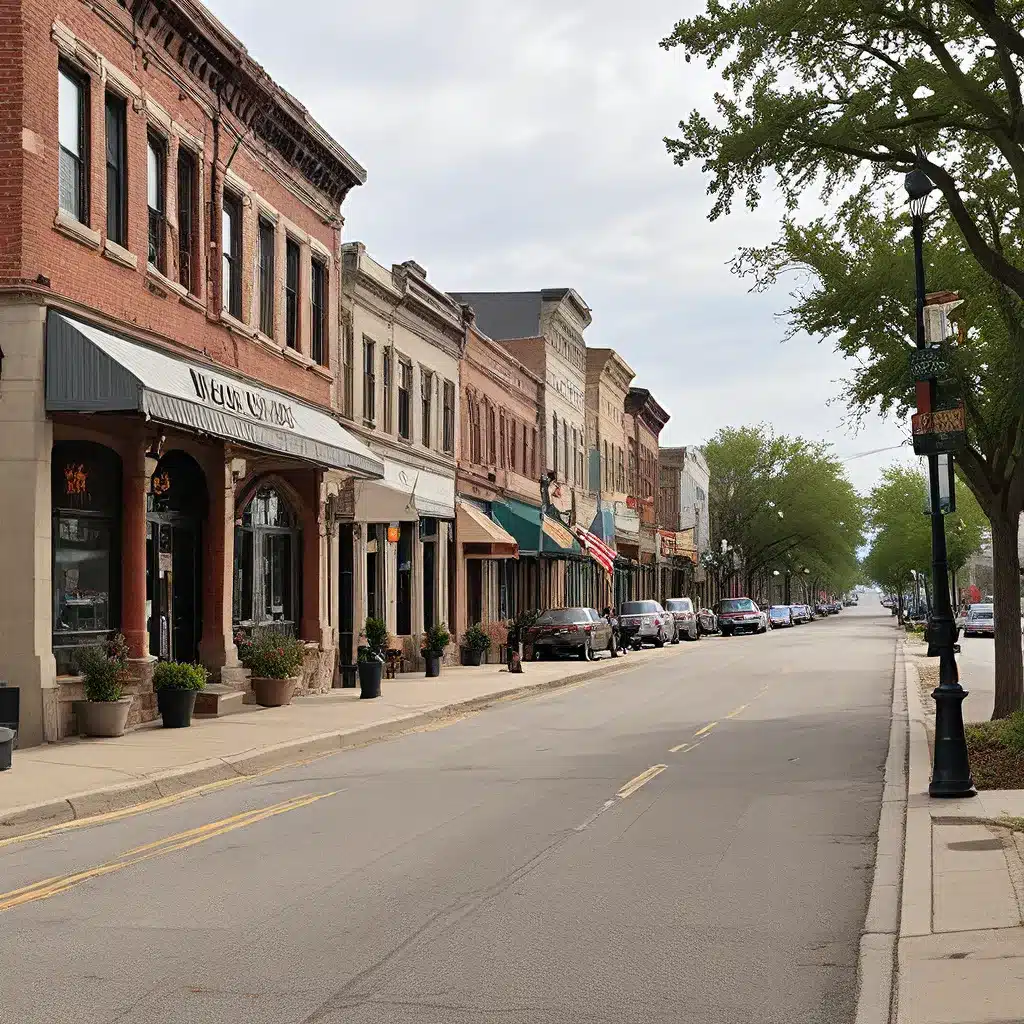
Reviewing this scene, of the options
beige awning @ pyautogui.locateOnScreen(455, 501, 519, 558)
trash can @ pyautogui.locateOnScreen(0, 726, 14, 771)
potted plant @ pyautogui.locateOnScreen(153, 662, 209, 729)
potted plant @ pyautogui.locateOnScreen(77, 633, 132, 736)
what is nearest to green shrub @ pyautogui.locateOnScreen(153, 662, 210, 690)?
potted plant @ pyautogui.locateOnScreen(153, 662, 209, 729)

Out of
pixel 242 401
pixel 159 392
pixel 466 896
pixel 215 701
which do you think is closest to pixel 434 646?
pixel 215 701

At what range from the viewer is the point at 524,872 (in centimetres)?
944

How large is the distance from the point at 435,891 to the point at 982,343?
14658 millimetres

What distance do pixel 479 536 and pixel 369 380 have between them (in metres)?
7.80

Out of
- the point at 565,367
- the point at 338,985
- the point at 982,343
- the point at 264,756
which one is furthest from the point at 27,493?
the point at 565,367

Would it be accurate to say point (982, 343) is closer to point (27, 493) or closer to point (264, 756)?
point (264, 756)

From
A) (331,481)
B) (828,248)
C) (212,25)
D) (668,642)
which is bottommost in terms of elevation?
(668,642)

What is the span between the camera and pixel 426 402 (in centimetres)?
3816

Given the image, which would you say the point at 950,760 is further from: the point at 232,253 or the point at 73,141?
the point at 232,253

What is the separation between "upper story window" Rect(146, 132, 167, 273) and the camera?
69.6ft

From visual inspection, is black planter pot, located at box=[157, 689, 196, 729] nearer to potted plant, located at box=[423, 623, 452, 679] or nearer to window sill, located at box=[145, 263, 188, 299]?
window sill, located at box=[145, 263, 188, 299]

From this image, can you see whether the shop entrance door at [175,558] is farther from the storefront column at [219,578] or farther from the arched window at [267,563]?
the arched window at [267,563]

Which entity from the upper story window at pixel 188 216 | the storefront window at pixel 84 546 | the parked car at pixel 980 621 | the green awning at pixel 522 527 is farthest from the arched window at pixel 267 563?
the parked car at pixel 980 621

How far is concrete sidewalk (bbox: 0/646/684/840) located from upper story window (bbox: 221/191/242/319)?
6947 mm
